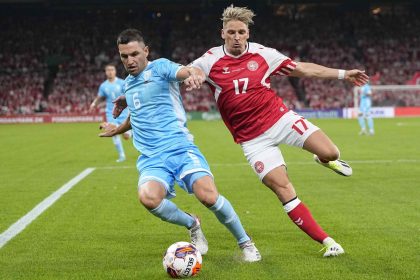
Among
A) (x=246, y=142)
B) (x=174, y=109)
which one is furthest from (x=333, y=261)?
(x=174, y=109)

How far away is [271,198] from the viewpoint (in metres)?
10.2

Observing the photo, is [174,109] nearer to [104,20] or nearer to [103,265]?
[103,265]

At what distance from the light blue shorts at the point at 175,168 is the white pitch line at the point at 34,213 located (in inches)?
77.6

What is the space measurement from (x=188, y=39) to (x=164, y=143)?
4852cm

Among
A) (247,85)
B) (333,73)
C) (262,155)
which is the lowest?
(262,155)

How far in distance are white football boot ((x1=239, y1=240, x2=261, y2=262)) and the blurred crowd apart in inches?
1701

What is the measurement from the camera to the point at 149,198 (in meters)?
6.04

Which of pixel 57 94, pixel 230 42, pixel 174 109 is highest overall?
pixel 230 42

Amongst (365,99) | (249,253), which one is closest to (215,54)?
(249,253)

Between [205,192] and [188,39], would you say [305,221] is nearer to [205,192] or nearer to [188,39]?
Result: [205,192]

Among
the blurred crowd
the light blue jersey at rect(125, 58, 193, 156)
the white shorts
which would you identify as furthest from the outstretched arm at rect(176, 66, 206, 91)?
the blurred crowd

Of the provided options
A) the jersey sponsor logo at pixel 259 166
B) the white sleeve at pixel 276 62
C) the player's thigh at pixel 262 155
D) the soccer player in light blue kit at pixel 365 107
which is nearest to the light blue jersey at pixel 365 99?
the soccer player in light blue kit at pixel 365 107

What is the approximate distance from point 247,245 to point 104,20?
50.0 meters

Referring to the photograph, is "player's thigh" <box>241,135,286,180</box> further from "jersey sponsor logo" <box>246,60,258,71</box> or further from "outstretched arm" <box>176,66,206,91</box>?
"outstretched arm" <box>176,66,206,91</box>
